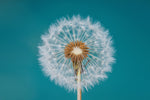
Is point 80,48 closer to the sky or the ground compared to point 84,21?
closer to the ground

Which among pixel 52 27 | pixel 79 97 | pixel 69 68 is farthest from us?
pixel 52 27

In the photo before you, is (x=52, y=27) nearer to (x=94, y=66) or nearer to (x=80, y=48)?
(x=80, y=48)

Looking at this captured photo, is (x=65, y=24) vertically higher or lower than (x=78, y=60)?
higher

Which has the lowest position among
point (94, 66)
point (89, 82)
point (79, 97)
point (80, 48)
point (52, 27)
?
point (79, 97)

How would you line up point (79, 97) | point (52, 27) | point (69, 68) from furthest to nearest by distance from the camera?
point (52, 27) → point (69, 68) → point (79, 97)

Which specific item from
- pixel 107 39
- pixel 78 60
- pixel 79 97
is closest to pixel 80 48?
pixel 78 60

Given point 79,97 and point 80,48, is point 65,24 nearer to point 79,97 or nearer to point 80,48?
point 80,48

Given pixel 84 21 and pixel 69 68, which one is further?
pixel 84 21

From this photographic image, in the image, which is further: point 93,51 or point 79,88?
point 93,51

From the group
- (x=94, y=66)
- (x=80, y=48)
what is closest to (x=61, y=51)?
(x=80, y=48)
